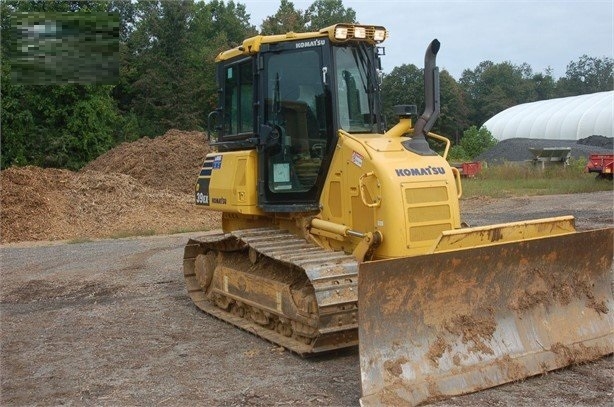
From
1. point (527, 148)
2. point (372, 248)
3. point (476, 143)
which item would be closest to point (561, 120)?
point (476, 143)

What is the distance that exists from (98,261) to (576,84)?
332 feet

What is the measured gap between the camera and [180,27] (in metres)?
40.0

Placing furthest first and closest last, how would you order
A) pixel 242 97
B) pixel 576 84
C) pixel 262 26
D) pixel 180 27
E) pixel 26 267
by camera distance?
1. pixel 576 84
2. pixel 262 26
3. pixel 180 27
4. pixel 26 267
5. pixel 242 97

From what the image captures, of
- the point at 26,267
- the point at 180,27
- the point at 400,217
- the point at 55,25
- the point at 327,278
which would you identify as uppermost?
the point at 180,27

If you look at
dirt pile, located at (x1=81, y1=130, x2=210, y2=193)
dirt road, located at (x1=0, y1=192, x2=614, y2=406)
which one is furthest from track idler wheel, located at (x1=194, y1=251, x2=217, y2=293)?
dirt pile, located at (x1=81, y1=130, x2=210, y2=193)

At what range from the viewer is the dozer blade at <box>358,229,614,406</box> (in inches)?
213

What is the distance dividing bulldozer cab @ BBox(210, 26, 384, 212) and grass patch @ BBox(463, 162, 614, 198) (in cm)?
1829

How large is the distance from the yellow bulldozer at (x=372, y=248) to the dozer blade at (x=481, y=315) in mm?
12

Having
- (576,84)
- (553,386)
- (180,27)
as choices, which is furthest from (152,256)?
(576,84)

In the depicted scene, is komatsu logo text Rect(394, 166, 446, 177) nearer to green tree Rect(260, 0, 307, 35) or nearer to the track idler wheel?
the track idler wheel

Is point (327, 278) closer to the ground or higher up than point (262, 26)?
closer to the ground

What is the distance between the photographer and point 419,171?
666cm

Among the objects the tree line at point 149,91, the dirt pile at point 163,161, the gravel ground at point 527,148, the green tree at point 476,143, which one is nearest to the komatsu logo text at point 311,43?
the tree line at point 149,91

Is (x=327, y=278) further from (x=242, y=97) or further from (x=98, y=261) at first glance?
(x=98, y=261)
